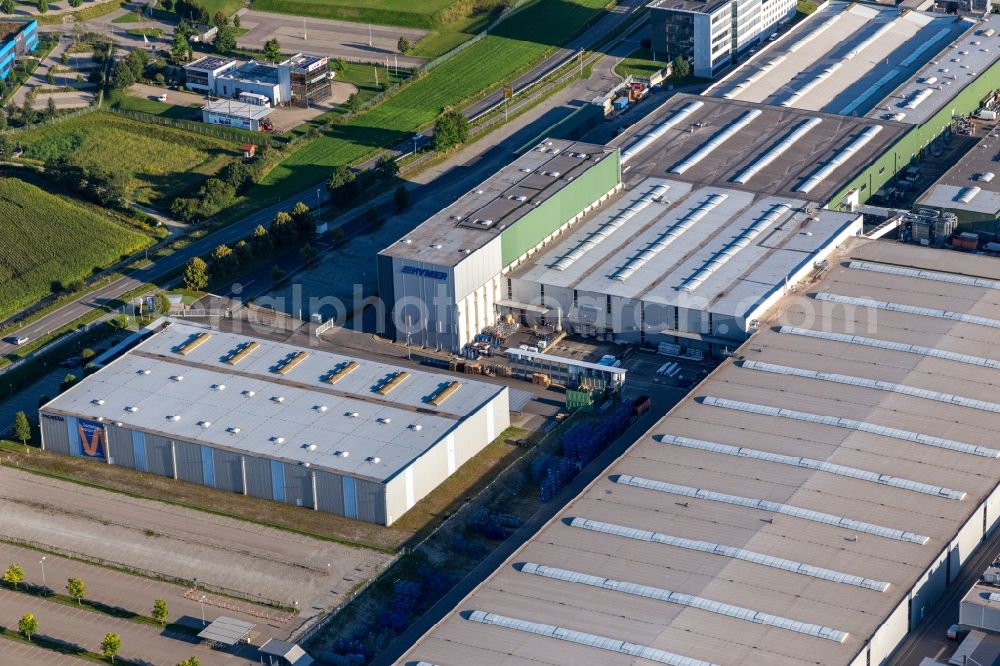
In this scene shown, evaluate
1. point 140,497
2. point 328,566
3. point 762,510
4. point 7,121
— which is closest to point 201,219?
point 7,121

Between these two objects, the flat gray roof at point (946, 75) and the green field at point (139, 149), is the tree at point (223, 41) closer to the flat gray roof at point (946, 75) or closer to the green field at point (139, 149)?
the green field at point (139, 149)

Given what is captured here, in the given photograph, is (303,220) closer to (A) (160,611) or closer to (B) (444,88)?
(B) (444,88)

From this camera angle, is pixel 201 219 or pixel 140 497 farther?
pixel 201 219

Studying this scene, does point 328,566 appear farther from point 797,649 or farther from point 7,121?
point 7,121

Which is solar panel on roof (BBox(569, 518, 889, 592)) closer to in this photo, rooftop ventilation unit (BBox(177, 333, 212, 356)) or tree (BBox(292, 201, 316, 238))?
rooftop ventilation unit (BBox(177, 333, 212, 356))

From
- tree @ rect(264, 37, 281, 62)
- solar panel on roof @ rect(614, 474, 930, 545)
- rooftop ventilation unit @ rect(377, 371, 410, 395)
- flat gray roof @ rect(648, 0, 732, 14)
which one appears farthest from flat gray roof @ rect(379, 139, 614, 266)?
tree @ rect(264, 37, 281, 62)

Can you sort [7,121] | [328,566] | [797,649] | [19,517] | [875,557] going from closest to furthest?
1. [797,649]
2. [875,557]
3. [328,566]
4. [19,517]
5. [7,121]

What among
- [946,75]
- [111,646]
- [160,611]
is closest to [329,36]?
[946,75]

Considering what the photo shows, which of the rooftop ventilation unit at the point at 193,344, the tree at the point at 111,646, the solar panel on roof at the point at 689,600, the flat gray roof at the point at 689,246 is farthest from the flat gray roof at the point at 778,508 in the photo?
the rooftop ventilation unit at the point at 193,344
